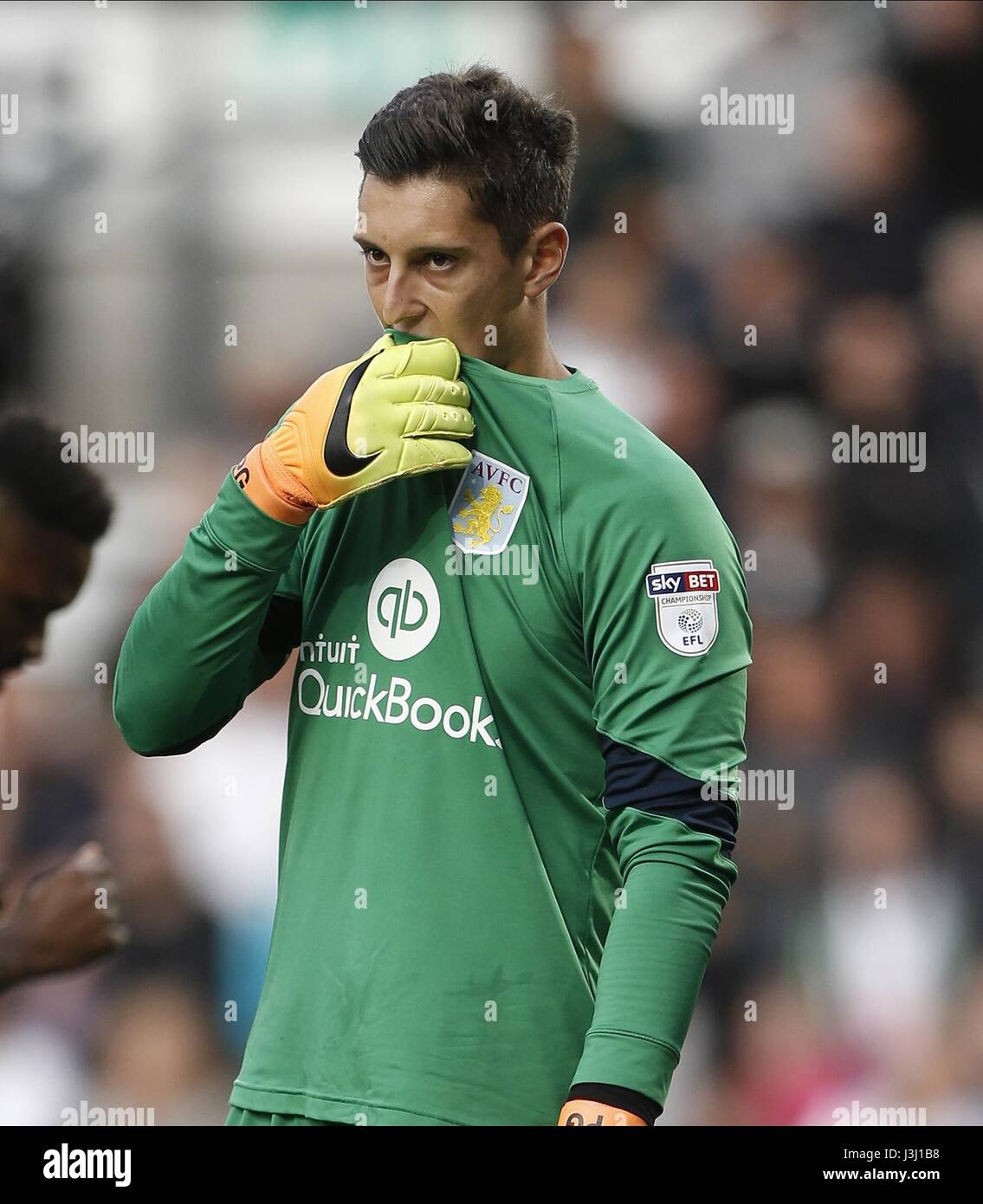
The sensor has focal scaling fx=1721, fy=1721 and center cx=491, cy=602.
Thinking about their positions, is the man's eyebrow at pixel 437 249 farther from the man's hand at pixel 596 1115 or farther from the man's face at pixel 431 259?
the man's hand at pixel 596 1115

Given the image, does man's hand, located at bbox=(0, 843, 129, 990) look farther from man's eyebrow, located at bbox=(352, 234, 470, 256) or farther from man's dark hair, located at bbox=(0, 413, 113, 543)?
man's eyebrow, located at bbox=(352, 234, 470, 256)

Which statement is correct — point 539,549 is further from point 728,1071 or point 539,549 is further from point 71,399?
point 71,399

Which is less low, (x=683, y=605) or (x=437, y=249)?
(x=437, y=249)

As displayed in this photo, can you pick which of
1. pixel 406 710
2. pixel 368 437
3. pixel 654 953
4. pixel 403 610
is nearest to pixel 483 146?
pixel 368 437

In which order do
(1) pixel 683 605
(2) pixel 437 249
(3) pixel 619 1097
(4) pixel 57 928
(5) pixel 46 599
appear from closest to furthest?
(3) pixel 619 1097 → (1) pixel 683 605 → (2) pixel 437 249 → (4) pixel 57 928 → (5) pixel 46 599

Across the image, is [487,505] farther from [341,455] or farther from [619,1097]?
[619,1097]

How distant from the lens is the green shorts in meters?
1.76

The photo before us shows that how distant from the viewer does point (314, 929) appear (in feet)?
5.94

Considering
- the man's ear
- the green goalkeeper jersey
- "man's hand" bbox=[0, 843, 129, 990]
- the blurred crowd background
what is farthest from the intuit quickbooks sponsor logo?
the blurred crowd background

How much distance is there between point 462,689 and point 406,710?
0.06 m

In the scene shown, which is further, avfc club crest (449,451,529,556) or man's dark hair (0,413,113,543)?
man's dark hair (0,413,113,543)

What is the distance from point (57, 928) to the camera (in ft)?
8.22

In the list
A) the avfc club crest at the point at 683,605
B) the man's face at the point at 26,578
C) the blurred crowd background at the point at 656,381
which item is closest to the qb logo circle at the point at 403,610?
the avfc club crest at the point at 683,605

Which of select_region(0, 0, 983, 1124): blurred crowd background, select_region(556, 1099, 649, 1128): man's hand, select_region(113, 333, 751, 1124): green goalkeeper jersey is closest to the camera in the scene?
select_region(556, 1099, 649, 1128): man's hand
